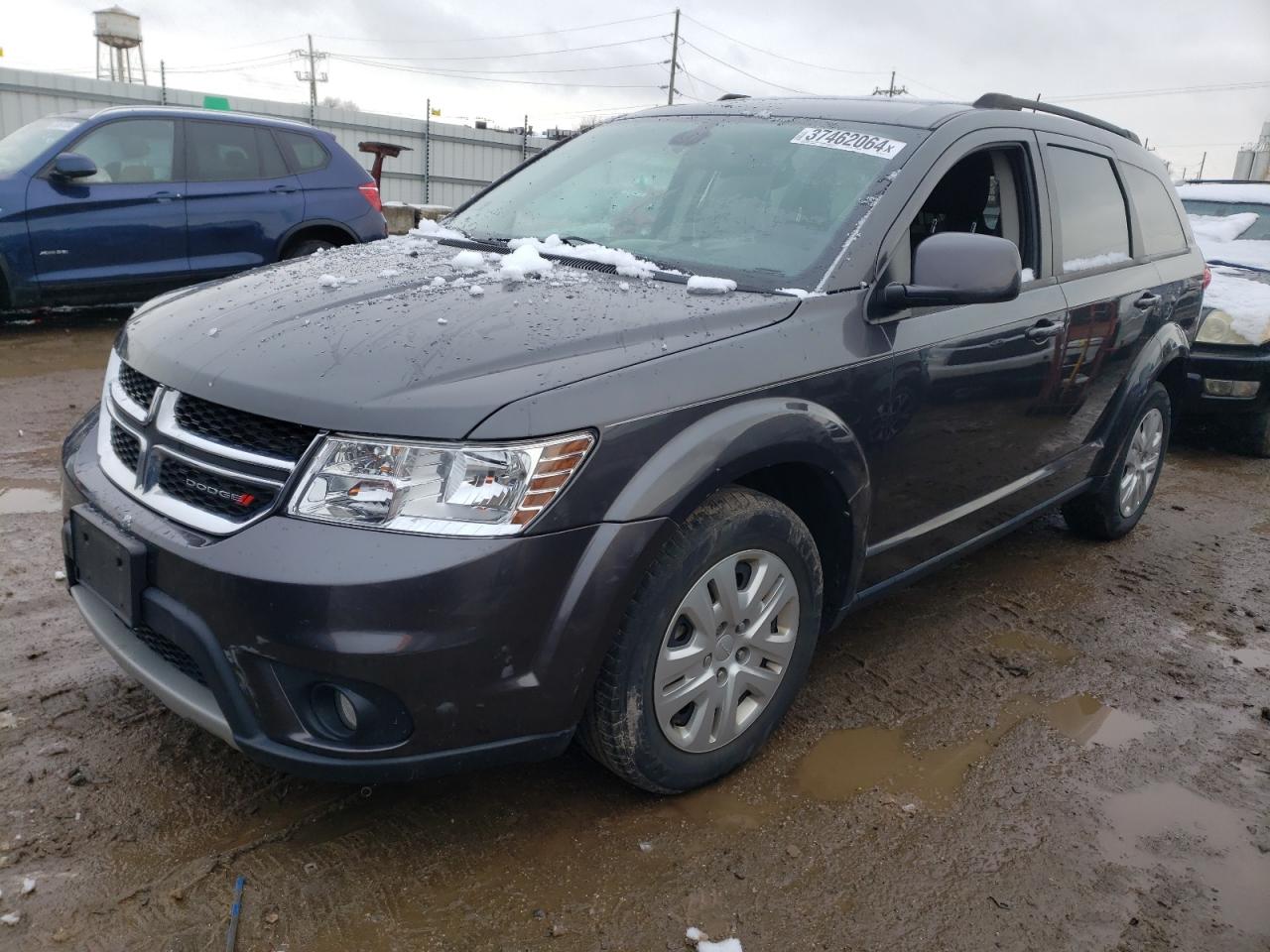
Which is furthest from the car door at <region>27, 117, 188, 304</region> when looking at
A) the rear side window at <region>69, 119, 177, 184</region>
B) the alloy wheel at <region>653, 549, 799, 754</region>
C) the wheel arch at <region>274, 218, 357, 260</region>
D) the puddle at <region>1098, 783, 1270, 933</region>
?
the puddle at <region>1098, 783, 1270, 933</region>

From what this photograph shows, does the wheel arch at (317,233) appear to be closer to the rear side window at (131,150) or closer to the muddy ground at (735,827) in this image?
the rear side window at (131,150)

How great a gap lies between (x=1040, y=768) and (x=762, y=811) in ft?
2.91

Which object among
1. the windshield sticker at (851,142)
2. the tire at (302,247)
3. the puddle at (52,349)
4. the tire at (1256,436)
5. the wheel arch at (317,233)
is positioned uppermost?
the windshield sticker at (851,142)

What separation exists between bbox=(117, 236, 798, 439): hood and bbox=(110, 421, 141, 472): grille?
0.17m

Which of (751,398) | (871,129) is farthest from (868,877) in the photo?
(871,129)

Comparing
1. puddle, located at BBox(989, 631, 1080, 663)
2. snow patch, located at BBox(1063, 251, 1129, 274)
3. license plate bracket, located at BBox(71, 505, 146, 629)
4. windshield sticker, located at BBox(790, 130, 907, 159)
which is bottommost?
puddle, located at BBox(989, 631, 1080, 663)

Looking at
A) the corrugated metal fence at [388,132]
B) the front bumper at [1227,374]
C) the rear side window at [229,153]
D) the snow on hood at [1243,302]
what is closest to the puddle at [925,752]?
the front bumper at [1227,374]

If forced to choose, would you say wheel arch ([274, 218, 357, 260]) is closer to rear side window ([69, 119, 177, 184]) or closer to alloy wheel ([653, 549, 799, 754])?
rear side window ([69, 119, 177, 184])

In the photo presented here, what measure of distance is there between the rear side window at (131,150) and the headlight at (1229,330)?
7.47 metres

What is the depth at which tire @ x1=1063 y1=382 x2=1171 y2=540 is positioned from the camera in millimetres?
4391

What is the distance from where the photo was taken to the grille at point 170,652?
2131 millimetres

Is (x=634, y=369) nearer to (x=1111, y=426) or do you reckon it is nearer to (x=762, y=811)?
(x=762, y=811)

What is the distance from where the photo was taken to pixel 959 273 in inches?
Answer: 103

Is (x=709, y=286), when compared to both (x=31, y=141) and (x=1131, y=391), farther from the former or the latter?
(x=31, y=141)
